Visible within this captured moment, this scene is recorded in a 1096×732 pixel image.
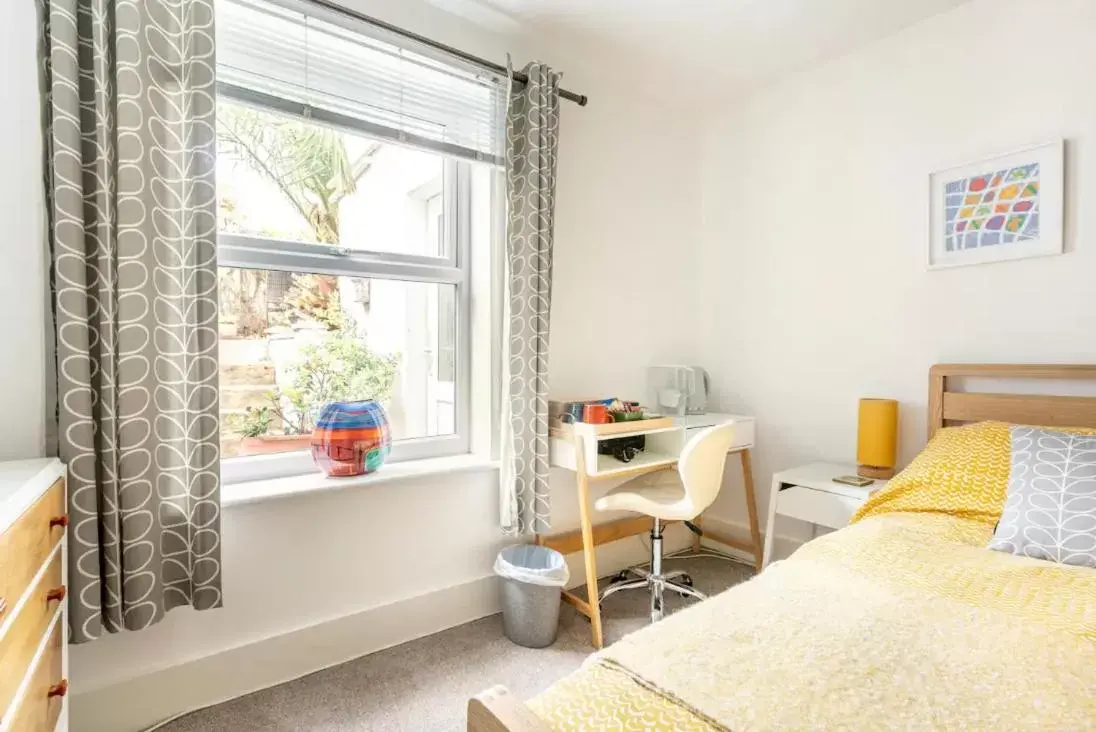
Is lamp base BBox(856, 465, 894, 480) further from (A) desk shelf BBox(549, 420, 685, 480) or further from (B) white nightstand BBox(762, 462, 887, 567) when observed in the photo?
(A) desk shelf BBox(549, 420, 685, 480)

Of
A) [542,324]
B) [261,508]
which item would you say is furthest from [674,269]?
[261,508]

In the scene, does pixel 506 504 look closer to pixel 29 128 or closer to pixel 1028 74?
pixel 29 128

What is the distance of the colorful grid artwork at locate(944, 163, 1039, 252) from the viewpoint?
6.57ft

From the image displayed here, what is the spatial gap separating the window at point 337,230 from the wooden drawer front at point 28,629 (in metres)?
0.69

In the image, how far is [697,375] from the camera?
2.97m

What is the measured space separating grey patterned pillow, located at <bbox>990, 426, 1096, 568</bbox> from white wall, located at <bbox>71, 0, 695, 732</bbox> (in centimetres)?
159

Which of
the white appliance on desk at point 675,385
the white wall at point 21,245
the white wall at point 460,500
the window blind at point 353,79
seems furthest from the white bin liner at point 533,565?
the window blind at point 353,79

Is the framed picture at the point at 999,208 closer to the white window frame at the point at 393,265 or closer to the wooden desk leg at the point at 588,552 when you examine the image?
the wooden desk leg at the point at 588,552

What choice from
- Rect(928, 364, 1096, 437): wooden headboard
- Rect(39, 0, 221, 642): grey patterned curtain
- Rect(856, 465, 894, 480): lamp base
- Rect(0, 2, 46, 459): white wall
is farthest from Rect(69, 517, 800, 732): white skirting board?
Rect(928, 364, 1096, 437): wooden headboard

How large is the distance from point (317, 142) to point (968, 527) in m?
2.52

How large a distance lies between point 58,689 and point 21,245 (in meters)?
1.10

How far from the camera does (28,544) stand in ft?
3.17

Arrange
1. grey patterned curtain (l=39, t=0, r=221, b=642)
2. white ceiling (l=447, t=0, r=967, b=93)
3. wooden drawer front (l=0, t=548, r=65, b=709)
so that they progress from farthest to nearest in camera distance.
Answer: white ceiling (l=447, t=0, r=967, b=93) < grey patterned curtain (l=39, t=0, r=221, b=642) < wooden drawer front (l=0, t=548, r=65, b=709)

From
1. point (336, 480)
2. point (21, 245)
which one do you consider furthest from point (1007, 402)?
point (21, 245)
